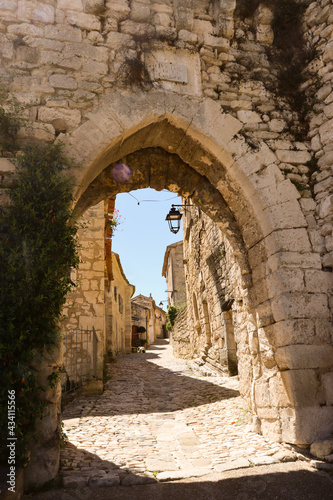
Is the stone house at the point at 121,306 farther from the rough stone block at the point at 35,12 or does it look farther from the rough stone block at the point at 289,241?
the rough stone block at the point at 289,241

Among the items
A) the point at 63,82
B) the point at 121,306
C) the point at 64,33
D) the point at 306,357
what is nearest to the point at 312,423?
the point at 306,357

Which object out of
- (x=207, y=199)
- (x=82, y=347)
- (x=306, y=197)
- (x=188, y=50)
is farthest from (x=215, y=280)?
(x=188, y=50)

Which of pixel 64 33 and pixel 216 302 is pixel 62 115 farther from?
pixel 216 302

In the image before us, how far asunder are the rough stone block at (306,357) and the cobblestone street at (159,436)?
0.75 meters

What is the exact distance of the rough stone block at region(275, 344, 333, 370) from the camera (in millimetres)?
3320

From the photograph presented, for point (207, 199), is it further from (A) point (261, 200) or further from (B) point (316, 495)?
(B) point (316, 495)

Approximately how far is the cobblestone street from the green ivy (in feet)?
2.80

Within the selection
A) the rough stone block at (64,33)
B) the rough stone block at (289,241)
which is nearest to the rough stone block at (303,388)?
the rough stone block at (289,241)

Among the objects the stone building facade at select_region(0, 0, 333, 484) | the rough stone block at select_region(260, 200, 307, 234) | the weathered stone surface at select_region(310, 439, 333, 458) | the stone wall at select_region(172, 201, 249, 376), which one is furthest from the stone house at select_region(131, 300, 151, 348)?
the weathered stone surface at select_region(310, 439, 333, 458)

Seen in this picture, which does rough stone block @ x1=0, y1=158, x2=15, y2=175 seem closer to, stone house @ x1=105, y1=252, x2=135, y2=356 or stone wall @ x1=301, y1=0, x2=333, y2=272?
stone wall @ x1=301, y1=0, x2=333, y2=272

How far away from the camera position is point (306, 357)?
10.9 feet

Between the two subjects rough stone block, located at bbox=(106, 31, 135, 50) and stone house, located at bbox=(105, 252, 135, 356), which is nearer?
rough stone block, located at bbox=(106, 31, 135, 50)

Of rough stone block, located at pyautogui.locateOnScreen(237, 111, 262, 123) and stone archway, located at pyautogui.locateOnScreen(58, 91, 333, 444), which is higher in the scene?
rough stone block, located at pyautogui.locateOnScreen(237, 111, 262, 123)

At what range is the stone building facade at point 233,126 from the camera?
347 centimetres
